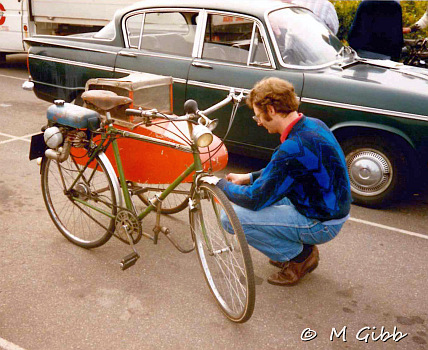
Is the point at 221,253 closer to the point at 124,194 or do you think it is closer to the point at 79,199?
the point at 124,194

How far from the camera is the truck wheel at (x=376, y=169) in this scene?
455 centimetres

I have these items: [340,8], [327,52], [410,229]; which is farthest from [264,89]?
[340,8]

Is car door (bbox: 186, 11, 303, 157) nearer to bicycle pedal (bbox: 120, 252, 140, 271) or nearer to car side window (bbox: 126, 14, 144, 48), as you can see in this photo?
car side window (bbox: 126, 14, 144, 48)

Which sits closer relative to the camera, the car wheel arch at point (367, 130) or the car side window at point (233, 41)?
the car wheel arch at point (367, 130)

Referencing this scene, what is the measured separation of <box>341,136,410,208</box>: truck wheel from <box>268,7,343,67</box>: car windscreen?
942 millimetres

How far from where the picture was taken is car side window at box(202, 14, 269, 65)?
196 inches

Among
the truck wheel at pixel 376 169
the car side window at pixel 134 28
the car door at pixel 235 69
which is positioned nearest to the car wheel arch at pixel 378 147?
the truck wheel at pixel 376 169

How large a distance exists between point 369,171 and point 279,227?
193 centimetres

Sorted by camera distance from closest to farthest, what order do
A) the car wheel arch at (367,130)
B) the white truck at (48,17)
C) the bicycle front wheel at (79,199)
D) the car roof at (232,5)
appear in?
the bicycle front wheel at (79,199) → the car wheel arch at (367,130) → the car roof at (232,5) → the white truck at (48,17)

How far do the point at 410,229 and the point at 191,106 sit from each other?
100 inches

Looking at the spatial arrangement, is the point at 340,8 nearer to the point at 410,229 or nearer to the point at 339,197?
the point at 410,229

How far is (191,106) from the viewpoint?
9.34 ft

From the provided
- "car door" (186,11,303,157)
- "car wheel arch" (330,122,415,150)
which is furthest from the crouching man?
"car door" (186,11,303,157)

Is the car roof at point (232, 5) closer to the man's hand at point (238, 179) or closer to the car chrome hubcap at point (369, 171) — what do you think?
the car chrome hubcap at point (369, 171)
